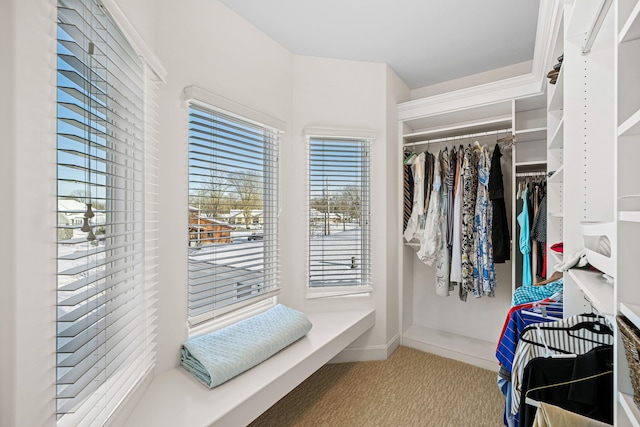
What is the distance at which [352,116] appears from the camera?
2.71 metres

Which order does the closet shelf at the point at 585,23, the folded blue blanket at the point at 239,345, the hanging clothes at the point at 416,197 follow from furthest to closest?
the hanging clothes at the point at 416,197
the folded blue blanket at the point at 239,345
the closet shelf at the point at 585,23

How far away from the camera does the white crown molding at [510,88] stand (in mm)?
1611

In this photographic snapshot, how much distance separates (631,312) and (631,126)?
14.9 inches

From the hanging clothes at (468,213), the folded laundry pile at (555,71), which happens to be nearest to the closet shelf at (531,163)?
the hanging clothes at (468,213)

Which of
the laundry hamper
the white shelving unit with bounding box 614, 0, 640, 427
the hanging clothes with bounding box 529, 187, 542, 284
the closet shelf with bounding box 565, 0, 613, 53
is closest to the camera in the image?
the laundry hamper

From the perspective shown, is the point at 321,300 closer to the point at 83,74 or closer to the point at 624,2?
the point at 83,74

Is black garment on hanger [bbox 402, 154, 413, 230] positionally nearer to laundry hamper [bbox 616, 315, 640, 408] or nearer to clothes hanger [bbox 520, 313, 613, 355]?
clothes hanger [bbox 520, 313, 613, 355]

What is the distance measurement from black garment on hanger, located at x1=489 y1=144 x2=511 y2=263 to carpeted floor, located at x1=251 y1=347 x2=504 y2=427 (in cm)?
98

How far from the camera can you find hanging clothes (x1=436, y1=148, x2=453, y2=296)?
271 centimetres

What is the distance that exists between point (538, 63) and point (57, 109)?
2.69 metres

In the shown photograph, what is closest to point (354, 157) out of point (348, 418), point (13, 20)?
point (348, 418)

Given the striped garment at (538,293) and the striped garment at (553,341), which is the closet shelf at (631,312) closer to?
the striped garment at (553,341)

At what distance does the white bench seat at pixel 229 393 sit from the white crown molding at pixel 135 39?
5.03 feet

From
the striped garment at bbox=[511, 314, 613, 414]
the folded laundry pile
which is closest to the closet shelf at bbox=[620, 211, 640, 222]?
the striped garment at bbox=[511, 314, 613, 414]
